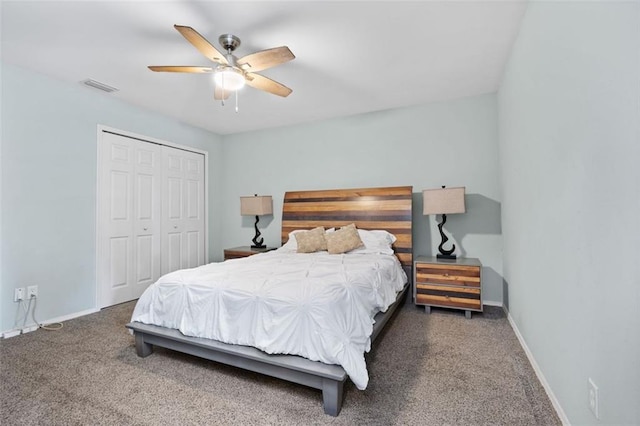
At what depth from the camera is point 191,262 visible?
15.8 ft

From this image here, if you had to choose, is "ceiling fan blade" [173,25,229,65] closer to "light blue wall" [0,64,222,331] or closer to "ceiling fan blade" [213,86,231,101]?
"ceiling fan blade" [213,86,231,101]

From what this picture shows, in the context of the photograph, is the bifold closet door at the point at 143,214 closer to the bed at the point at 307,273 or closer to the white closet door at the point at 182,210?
the white closet door at the point at 182,210

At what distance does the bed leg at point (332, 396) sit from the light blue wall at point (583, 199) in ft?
3.74

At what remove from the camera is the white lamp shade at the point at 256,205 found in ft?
15.1

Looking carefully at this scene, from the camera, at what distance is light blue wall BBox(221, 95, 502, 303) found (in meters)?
3.62

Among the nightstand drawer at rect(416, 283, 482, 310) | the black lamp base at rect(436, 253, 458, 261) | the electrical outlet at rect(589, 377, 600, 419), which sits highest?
the black lamp base at rect(436, 253, 458, 261)

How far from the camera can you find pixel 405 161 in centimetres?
404

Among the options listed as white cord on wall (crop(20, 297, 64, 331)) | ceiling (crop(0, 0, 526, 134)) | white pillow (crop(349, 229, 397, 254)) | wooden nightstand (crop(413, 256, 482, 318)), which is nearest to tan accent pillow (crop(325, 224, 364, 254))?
white pillow (crop(349, 229, 397, 254))

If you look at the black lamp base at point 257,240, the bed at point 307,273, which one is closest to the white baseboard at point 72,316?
the bed at point 307,273

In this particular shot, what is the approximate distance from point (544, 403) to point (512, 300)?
4.57 feet

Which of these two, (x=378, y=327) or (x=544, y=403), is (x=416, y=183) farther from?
(x=544, y=403)

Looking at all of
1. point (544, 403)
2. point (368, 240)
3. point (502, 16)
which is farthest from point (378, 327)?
point (502, 16)

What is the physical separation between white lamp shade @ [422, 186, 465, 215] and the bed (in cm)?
37

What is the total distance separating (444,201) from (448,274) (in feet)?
2.67
